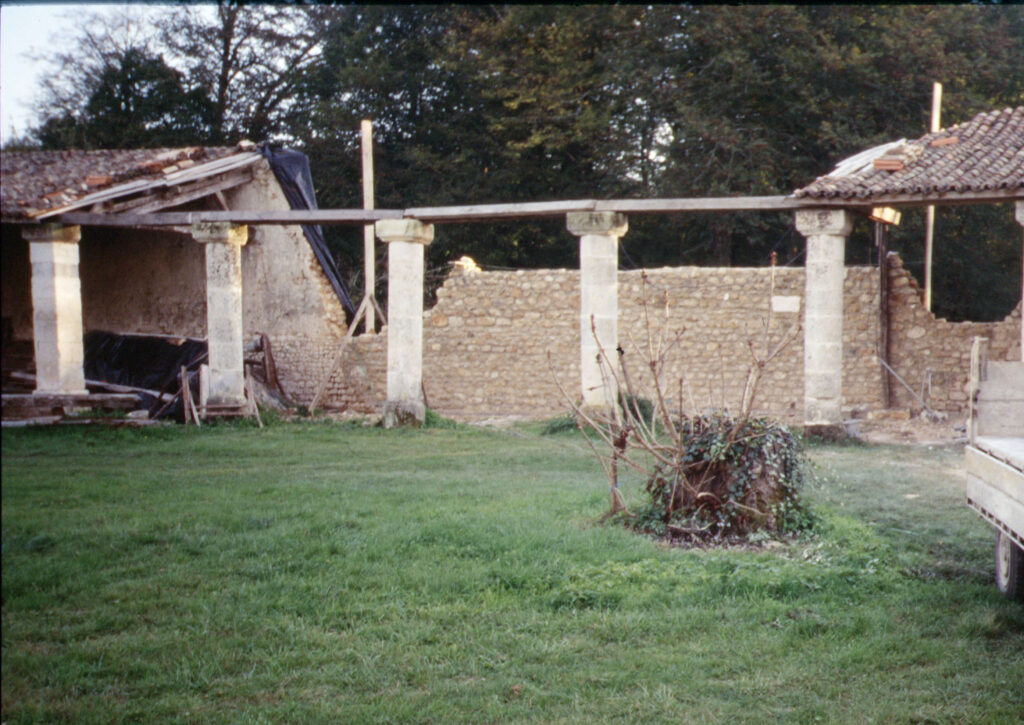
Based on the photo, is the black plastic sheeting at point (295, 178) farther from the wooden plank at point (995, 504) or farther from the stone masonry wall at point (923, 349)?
the stone masonry wall at point (923, 349)

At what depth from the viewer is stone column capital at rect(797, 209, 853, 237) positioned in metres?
10.4

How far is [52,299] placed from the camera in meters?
1.14

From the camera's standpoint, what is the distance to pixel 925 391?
13.8 m

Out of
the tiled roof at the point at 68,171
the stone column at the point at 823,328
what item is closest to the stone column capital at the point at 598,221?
the tiled roof at the point at 68,171

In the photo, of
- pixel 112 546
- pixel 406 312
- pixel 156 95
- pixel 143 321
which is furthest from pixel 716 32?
pixel 406 312

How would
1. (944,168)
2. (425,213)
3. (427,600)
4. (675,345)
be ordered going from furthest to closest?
(675,345), (944,168), (427,600), (425,213)

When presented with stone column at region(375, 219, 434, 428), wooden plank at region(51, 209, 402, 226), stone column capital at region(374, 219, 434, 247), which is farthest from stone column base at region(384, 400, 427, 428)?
wooden plank at region(51, 209, 402, 226)

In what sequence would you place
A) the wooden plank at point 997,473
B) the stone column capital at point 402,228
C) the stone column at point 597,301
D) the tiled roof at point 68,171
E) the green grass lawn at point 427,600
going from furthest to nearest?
the stone column at point 597,301
the wooden plank at point 997,473
the stone column capital at point 402,228
the tiled roof at point 68,171
the green grass lawn at point 427,600

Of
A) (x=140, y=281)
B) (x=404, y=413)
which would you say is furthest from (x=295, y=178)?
(x=404, y=413)

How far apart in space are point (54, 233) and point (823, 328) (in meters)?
9.80

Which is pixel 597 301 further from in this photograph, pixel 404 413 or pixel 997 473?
pixel 997 473

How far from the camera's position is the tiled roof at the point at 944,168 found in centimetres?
960

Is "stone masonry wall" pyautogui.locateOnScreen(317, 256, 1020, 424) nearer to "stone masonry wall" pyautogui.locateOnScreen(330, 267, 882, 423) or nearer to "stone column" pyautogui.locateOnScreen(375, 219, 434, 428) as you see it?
"stone masonry wall" pyautogui.locateOnScreen(330, 267, 882, 423)

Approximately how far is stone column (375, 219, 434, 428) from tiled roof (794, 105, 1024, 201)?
4.31 m
